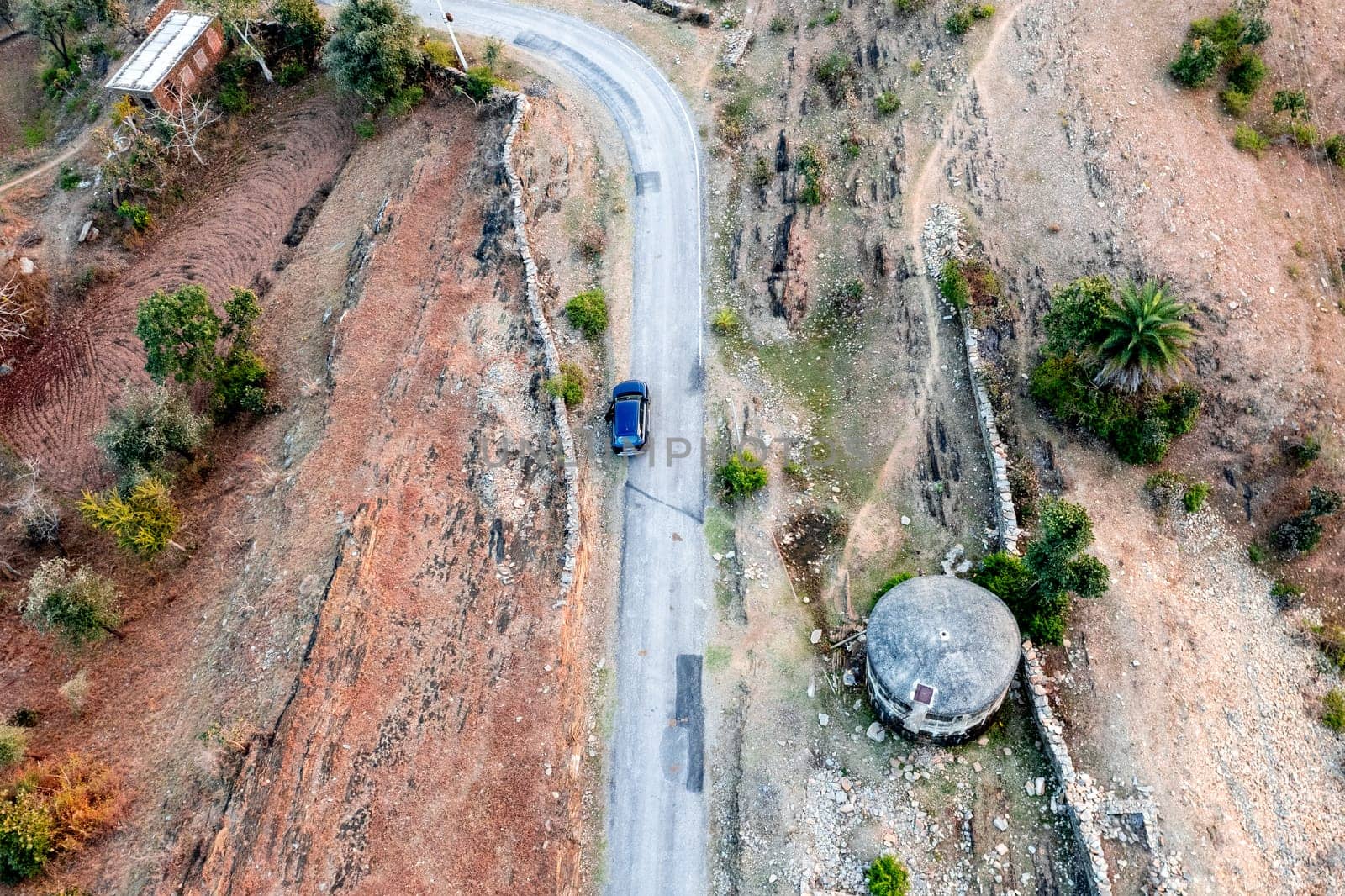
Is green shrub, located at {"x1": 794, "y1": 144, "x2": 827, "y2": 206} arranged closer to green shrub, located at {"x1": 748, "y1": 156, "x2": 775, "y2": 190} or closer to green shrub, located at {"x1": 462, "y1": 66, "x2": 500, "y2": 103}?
green shrub, located at {"x1": 748, "y1": 156, "x2": 775, "y2": 190}

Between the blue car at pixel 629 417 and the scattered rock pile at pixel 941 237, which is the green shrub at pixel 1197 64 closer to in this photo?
the scattered rock pile at pixel 941 237

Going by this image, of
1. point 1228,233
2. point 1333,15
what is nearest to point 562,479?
point 1228,233

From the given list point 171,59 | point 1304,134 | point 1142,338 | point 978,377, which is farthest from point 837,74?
point 171,59

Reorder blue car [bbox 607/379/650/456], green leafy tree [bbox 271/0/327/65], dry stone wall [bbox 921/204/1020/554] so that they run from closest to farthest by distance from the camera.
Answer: dry stone wall [bbox 921/204/1020/554], blue car [bbox 607/379/650/456], green leafy tree [bbox 271/0/327/65]

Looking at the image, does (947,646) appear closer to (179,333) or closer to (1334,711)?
(1334,711)

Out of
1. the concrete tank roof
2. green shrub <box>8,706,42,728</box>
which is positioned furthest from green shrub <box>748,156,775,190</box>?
green shrub <box>8,706,42,728</box>

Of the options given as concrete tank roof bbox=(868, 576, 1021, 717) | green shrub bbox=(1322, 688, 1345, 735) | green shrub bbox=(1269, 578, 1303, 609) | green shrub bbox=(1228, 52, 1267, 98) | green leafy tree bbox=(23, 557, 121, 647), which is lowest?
green leafy tree bbox=(23, 557, 121, 647)

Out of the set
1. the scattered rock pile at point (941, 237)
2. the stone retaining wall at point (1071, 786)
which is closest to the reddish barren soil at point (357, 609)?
the stone retaining wall at point (1071, 786)
